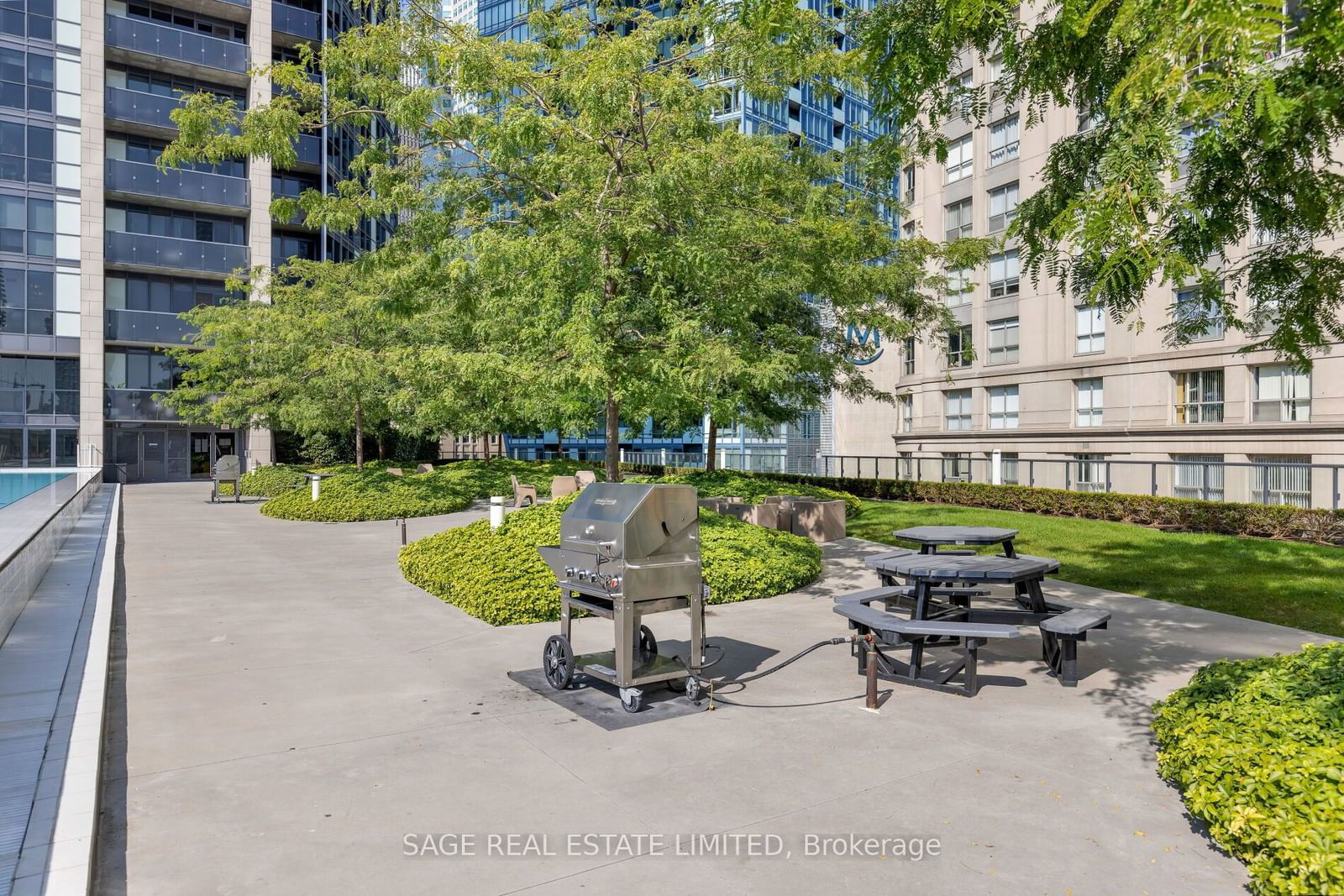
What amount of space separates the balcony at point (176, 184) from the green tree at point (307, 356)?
1214 centimetres

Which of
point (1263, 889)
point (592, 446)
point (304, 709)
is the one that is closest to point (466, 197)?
point (304, 709)

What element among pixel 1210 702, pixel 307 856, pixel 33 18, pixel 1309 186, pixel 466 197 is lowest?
pixel 307 856

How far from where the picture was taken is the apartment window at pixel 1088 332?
31.7 m

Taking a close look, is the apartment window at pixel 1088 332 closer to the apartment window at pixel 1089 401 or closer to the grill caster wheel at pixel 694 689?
the apartment window at pixel 1089 401

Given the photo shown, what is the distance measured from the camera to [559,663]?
6.91 metres

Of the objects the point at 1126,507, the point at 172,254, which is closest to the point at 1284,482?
the point at 1126,507

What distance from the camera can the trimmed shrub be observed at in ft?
101

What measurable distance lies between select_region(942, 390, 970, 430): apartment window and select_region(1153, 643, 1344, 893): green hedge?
3377 centimetres

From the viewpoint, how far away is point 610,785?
502cm

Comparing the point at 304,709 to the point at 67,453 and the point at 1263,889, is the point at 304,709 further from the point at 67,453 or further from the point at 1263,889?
the point at 67,453

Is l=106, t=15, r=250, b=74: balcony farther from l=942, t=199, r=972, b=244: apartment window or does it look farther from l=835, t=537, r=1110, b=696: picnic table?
l=835, t=537, r=1110, b=696: picnic table

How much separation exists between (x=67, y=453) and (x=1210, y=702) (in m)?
44.8

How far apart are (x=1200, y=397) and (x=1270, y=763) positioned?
2884 centimetres

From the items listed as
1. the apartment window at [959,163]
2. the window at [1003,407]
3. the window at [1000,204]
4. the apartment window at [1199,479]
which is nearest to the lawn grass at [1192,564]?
the apartment window at [1199,479]
